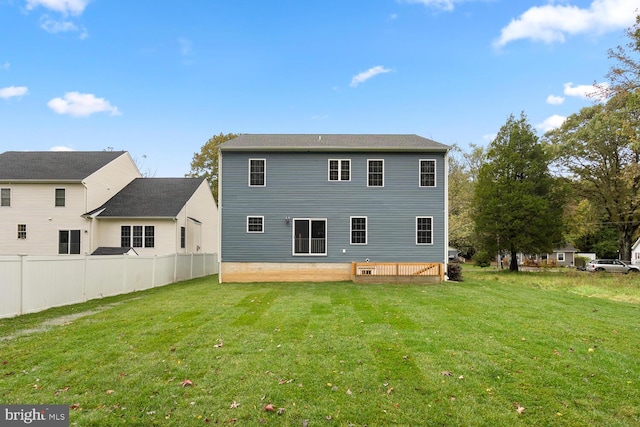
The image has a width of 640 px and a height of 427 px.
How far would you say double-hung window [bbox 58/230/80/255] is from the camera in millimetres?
20656

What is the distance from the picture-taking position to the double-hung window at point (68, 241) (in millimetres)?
20656

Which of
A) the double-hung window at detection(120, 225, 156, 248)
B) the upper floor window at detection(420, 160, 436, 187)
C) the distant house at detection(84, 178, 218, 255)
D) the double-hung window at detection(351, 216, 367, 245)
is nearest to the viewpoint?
the double-hung window at detection(351, 216, 367, 245)

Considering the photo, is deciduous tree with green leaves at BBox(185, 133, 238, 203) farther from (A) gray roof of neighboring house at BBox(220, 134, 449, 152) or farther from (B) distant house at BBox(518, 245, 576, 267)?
(B) distant house at BBox(518, 245, 576, 267)

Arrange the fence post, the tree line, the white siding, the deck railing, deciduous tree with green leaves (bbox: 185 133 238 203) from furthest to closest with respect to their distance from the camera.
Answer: deciduous tree with green leaves (bbox: 185 133 238 203), the white siding, the tree line, the deck railing, the fence post

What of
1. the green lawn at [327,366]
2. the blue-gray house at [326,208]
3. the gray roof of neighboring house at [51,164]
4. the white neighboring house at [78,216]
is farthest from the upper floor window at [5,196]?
the green lawn at [327,366]

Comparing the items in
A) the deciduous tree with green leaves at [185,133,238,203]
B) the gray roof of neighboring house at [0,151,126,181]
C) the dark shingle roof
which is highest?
the deciduous tree with green leaves at [185,133,238,203]

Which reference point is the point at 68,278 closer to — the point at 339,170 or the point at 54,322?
the point at 54,322

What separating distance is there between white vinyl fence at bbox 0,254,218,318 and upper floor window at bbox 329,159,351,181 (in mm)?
8810

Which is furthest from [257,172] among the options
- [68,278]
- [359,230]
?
[68,278]

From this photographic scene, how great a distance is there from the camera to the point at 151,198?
876 inches

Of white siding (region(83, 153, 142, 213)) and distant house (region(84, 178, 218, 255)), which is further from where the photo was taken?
white siding (region(83, 153, 142, 213))

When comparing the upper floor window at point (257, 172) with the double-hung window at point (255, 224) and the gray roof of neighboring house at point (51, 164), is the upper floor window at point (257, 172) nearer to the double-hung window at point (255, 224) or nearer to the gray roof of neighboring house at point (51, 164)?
the double-hung window at point (255, 224)

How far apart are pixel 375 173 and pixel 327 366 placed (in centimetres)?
1299

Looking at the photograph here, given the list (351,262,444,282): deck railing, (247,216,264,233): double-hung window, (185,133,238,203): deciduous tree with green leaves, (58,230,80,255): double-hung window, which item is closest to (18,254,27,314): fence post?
(247,216,264,233): double-hung window
